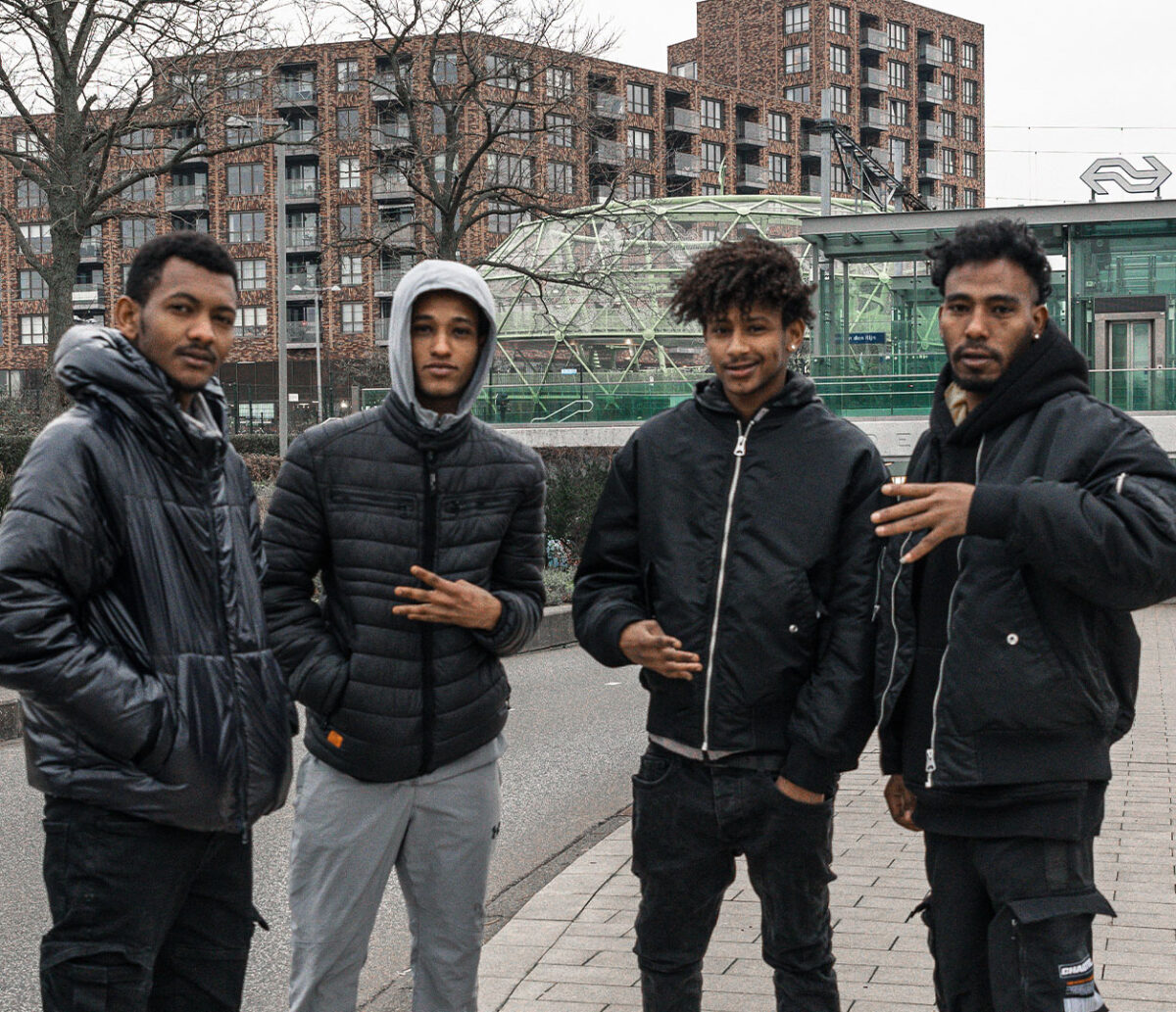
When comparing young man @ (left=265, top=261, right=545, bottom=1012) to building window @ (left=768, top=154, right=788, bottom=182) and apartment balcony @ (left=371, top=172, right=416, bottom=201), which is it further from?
building window @ (left=768, top=154, right=788, bottom=182)

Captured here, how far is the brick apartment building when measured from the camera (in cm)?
8062

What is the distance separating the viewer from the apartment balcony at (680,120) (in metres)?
94.2

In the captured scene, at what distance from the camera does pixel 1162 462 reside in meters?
3.11

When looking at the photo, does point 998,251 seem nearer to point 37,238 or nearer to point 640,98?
point 640,98

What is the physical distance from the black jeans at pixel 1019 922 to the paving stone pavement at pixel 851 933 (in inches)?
49.2

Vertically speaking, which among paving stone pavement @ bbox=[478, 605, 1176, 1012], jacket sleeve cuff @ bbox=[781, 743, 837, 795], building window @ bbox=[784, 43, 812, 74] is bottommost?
paving stone pavement @ bbox=[478, 605, 1176, 1012]

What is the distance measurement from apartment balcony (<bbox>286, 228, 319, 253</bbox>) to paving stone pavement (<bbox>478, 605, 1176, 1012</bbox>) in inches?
3230

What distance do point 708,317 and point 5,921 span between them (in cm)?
394

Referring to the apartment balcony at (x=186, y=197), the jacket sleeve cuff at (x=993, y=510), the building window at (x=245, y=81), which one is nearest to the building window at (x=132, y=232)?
the apartment balcony at (x=186, y=197)

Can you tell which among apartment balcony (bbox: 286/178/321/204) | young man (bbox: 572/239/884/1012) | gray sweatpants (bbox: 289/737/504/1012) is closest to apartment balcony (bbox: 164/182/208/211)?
apartment balcony (bbox: 286/178/321/204)

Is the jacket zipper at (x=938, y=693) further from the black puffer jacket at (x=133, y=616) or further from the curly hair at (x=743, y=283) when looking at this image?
the black puffer jacket at (x=133, y=616)

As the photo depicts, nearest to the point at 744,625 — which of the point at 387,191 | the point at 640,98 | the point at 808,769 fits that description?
the point at 808,769

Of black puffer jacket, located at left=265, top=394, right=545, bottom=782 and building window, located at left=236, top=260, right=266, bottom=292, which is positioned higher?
building window, located at left=236, top=260, right=266, bottom=292

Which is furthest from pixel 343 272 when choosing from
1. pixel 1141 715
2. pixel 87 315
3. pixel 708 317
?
pixel 708 317
